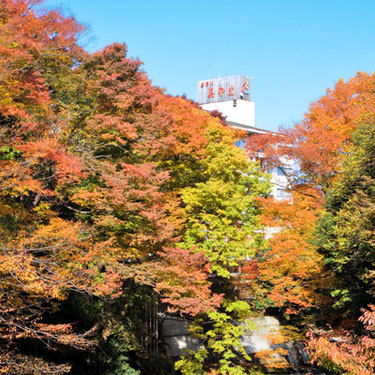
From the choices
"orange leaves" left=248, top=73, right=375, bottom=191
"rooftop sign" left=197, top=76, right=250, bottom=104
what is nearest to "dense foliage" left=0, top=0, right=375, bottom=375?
"orange leaves" left=248, top=73, right=375, bottom=191

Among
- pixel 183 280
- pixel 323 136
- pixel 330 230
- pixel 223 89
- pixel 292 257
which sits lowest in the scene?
pixel 183 280

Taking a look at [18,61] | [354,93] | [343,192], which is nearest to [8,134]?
[18,61]

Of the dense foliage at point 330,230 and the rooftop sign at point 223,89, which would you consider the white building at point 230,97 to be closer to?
the rooftop sign at point 223,89

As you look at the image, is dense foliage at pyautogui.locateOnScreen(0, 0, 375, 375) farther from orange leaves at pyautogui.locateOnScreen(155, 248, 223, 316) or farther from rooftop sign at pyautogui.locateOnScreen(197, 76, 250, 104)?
rooftop sign at pyautogui.locateOnScreen(197, 76, 250, 104)

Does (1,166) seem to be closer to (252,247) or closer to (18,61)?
(18,61)

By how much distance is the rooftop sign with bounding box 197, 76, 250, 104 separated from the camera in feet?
262

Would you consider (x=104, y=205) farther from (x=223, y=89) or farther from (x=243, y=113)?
(x=223, y=89)

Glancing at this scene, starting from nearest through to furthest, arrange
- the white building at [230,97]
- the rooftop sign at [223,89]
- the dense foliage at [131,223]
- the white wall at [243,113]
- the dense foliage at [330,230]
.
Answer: the dense foliage at [131,223] → the dense foliage at [330,230] → the white wall at [243,113] → the white building at [230,97] → the rooftop sign at [223,89]

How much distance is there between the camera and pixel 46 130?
21328 mm

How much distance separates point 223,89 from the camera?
80.8 meters

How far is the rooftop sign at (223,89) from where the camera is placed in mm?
80000

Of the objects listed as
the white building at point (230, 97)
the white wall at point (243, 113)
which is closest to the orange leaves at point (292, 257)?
the white wall at point (243, 113)

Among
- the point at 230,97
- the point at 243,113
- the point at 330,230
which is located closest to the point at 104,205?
the point at 330,230

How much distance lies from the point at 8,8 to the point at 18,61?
10.7 ft
